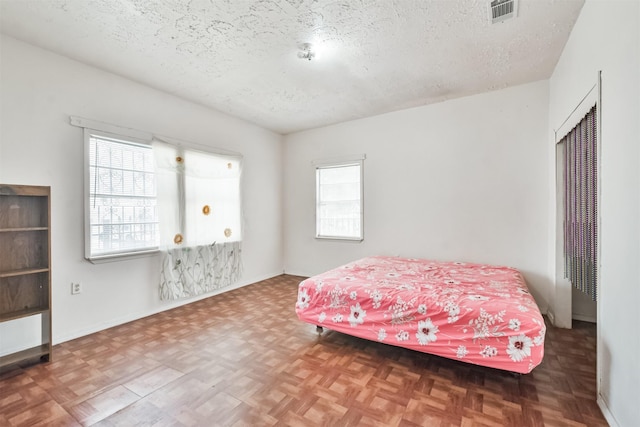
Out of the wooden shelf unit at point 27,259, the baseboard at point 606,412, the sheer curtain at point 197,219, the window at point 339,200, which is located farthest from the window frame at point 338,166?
the wooden shelf unit at point 27,259

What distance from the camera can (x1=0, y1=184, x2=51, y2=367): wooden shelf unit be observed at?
2188 millimetres

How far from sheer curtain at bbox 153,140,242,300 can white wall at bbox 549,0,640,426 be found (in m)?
3.87

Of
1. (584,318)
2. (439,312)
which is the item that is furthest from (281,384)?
(584,318)

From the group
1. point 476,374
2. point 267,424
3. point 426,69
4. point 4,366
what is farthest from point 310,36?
point 4,366

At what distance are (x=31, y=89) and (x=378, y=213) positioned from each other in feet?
13.1

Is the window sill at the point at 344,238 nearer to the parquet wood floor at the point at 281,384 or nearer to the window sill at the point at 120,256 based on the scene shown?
the parquet wood floor at the point at 281,384

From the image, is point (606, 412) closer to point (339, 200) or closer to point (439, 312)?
point (439, 312)

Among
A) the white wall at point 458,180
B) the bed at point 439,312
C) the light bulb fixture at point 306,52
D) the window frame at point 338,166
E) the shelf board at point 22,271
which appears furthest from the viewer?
the window frame at point 338,166

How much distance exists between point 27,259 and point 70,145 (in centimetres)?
108

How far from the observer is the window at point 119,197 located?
9.16ft

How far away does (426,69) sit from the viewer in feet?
9.58

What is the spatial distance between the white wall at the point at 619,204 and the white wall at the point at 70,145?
3948 millimetres

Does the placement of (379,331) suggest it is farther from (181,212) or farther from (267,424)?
(181,212)

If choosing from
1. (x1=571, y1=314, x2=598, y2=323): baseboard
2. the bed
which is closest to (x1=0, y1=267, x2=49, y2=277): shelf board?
the bed
